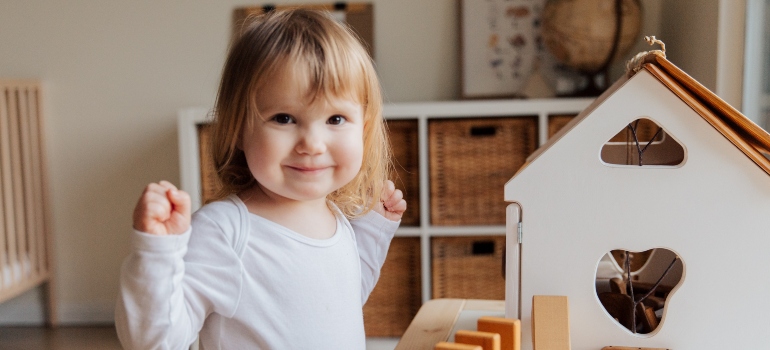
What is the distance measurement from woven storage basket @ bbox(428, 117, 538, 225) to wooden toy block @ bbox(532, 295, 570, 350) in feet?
4.41

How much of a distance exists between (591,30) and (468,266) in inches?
31.3

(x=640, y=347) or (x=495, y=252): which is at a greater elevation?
(x=640, y=347)

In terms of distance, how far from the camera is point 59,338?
2379 millimetres

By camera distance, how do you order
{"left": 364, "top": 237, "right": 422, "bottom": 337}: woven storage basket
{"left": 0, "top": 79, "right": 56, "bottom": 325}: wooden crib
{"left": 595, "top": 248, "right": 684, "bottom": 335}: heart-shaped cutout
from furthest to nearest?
{"left": 0, "top": 79, "right": 56, "bottom": 325}: wooden crib, {"left": 364, "top": 237, "right": 422, "bottom": 337}: woven storage basket, {"left": 595, "top": 248, "right": 684, "bottom": 335}: heart-shaped cutout

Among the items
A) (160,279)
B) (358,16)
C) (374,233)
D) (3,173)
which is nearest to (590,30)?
(358,16)

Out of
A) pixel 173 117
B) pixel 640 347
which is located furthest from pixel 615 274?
pixel 173 117

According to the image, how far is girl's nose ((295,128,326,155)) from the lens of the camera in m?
0.66

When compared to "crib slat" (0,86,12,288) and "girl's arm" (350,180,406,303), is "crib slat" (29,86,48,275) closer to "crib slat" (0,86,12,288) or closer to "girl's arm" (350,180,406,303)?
"crib slat" (0,86,12,288)

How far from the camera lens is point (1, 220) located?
7.17ft

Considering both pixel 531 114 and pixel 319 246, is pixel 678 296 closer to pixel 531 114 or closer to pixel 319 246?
pixel 319 246


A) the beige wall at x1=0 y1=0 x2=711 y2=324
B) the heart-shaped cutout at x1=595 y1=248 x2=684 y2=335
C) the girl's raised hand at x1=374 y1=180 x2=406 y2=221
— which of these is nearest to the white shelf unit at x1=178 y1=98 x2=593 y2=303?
the beige wall at x1=0 y1=0 x2=711 y2=324

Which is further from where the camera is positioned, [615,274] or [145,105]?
[145,105]

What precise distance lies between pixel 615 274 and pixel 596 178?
0.33 m

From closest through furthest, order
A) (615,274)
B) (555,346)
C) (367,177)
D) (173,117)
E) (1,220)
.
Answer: (555,346) < (367,177) < (615,274) < (1,220) < (173,117)
